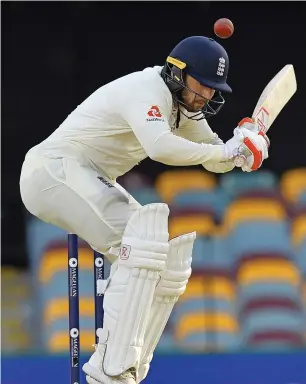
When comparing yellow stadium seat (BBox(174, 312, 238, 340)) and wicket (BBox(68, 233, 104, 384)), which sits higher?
wicket (BBox(68, 233, 104, 384))

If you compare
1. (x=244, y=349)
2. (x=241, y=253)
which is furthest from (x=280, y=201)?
(x=244, y=349)

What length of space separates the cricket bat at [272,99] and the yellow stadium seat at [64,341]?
2.25m

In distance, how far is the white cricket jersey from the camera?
10.7 ft

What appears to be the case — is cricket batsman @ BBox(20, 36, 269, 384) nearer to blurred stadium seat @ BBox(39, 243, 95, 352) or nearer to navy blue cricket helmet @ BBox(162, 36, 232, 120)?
navy blue cricket helmet @ BBox(162, 36, 232, 120)

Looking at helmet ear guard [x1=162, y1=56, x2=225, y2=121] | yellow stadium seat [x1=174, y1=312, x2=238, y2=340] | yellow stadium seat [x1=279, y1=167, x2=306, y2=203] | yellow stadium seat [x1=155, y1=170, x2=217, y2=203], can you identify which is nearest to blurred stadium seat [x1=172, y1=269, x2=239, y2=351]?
yellow stadium seat [x1=174, y1=312, x2=238, y2=340]

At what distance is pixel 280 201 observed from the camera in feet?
19.2

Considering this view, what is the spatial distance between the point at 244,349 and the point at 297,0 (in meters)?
1.78

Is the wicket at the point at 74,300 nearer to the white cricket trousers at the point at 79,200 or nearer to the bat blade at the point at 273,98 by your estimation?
the white cricket trousers at the point at 79,200

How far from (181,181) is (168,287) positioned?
96.6 inches

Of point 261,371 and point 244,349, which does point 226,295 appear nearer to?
point 244,349

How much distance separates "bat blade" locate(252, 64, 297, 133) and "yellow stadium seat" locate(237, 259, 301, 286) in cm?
211

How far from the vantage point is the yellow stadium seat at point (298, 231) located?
5.82 metres

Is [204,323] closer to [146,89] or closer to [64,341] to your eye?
[64,341]

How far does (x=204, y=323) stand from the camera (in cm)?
572
